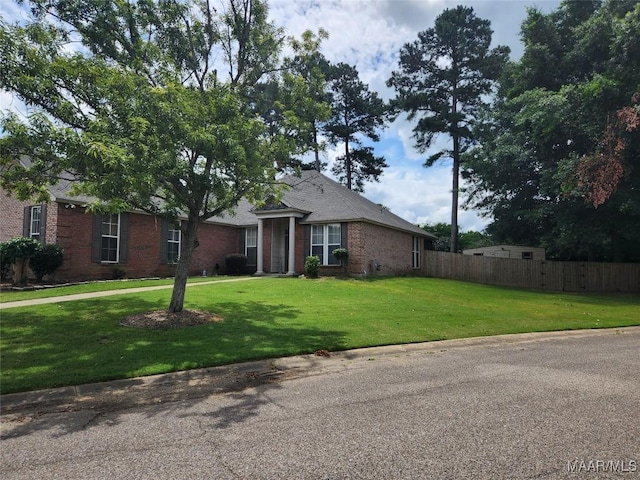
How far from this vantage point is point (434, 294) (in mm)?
17422

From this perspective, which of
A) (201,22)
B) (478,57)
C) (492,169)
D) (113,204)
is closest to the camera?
(113,204)

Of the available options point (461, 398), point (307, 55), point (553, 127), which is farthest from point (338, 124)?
point (461, 398)

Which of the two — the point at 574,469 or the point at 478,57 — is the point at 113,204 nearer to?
the point at 574,469

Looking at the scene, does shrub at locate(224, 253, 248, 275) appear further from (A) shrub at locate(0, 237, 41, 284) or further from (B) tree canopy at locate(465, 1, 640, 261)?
(B) tree canopy at locate(465, 1, 640, 261)

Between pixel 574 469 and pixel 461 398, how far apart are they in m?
1.78

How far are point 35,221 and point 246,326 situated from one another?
43.1 feet

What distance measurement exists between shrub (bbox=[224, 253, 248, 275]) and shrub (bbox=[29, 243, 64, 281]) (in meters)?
8.96

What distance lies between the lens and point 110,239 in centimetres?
1838

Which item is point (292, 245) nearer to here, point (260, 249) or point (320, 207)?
point (260, 249)

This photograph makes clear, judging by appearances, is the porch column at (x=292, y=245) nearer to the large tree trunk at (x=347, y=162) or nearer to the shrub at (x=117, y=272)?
the shrub at (x=117, y=272)

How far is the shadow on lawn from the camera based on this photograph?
15.7 feet

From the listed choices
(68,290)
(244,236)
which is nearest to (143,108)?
(68,290)

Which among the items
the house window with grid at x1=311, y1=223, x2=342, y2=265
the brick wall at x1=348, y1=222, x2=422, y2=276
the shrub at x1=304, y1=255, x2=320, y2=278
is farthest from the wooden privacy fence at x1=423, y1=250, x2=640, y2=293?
the shrub at x1=304, y1=255, x2=320, y2=278

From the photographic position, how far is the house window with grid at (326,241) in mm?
22047
